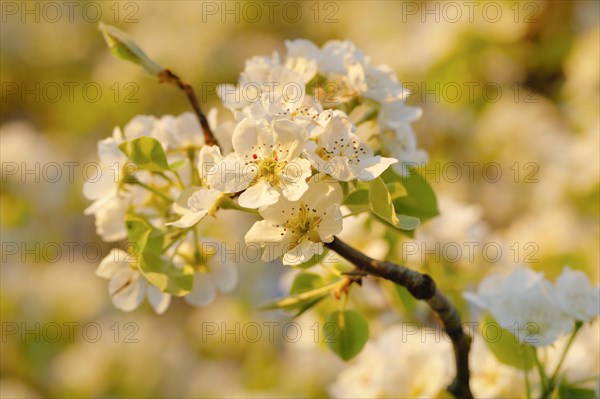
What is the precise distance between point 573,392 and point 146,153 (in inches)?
21.7

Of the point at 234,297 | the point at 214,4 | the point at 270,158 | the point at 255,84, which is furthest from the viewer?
the point at 214,4

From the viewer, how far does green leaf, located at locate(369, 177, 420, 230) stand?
71cm

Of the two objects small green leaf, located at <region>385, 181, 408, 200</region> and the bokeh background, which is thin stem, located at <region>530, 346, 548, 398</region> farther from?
the bokeh background

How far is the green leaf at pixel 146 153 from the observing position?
2.57ft

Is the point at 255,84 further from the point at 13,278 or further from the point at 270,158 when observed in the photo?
the point at 13,278

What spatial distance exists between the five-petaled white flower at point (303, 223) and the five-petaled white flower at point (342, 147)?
0.02 meters

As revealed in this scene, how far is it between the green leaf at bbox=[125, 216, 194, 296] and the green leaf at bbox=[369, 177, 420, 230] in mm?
222

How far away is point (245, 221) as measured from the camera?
2789mm

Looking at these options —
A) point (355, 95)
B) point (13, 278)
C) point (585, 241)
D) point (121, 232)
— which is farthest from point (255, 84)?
point (13, 278)

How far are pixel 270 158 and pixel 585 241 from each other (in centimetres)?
145

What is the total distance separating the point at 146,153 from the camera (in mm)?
789

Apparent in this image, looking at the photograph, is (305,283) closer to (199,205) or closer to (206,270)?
(206,270)

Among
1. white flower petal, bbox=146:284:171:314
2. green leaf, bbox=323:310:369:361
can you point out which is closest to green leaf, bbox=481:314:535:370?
green leaf, bbox=323:310:369:361

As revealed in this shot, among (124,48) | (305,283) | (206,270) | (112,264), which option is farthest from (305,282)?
(124,48)
